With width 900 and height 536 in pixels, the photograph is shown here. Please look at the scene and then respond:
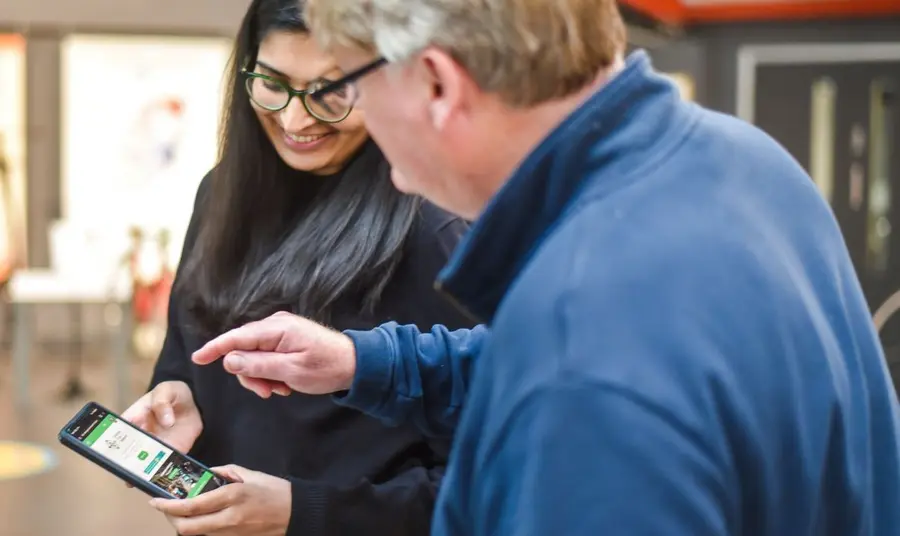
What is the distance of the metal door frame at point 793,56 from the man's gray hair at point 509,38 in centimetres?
749

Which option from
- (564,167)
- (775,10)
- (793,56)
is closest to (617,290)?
(564,167)

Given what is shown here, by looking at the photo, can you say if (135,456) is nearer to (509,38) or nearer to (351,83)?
(351,83)

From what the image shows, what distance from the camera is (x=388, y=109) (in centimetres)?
79

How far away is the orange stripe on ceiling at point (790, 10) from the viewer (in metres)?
7.68

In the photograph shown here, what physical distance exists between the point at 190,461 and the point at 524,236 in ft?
2.37

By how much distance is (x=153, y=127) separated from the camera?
→ 747 centimetres

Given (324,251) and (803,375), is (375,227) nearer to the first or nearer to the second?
(324,251)

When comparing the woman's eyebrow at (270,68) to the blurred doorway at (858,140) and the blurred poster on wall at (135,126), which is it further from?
the blurred doorway at (858,140)

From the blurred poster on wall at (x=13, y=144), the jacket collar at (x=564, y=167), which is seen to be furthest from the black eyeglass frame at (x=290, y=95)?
the blurred poster on wall at (x=13, y=144)

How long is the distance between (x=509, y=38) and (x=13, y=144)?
24.3ft

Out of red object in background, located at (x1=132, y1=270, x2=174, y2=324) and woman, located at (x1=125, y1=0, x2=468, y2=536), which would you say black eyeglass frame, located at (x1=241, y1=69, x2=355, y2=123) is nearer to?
woman, located at (x1=125, y1=0, x2=468, y2=536)

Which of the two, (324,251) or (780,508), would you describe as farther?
(324,251)

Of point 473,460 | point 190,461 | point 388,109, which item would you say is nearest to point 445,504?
point 473,460

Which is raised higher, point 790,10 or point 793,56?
point 790,10
